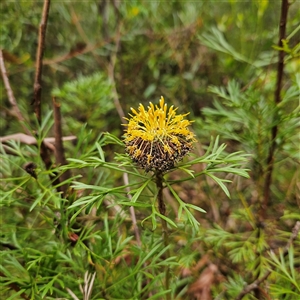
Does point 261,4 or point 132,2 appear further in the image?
point 132,2

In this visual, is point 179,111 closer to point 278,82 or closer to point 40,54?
point 278,82

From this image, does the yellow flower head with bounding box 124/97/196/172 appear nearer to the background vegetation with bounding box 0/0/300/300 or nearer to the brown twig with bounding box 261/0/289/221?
the background vegetation with bounding box 0/0/300/300

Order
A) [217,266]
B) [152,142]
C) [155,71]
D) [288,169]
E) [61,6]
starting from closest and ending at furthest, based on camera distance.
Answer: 1. [152,142]
2. [217,266]
3. [288,169]
4. [155,71]
5. [61,6]

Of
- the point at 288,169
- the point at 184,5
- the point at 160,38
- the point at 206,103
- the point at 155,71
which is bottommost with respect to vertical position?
the point at 288,169

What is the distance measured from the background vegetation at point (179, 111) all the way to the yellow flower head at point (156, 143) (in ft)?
0.82

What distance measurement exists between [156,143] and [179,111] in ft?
3.53

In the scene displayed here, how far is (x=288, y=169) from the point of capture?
4.74 ft

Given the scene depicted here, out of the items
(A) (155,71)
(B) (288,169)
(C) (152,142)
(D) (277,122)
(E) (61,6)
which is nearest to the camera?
(C) (152,142)

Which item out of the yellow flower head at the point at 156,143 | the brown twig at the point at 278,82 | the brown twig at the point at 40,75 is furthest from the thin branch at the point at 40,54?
the brown twig at the point at 278,82

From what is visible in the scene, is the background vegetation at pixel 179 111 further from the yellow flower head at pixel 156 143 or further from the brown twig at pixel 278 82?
the yellow flower head at pixel 156 143

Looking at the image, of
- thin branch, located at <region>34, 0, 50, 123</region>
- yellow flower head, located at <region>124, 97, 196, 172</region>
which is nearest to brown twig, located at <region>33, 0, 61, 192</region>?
thin branch, located at <region>34, 0, 50, 123</region>

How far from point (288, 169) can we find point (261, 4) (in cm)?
62

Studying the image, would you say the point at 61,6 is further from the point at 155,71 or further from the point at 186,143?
the point at 186,143

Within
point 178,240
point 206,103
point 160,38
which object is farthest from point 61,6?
point 178,240
